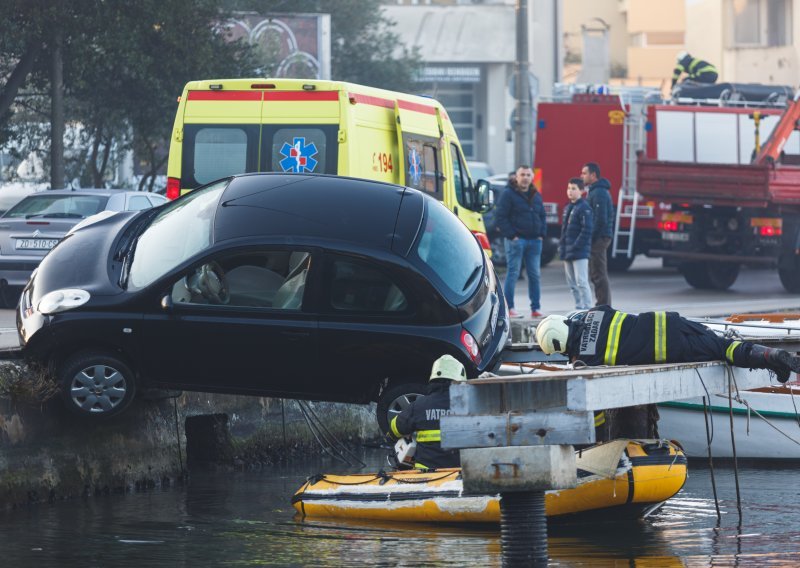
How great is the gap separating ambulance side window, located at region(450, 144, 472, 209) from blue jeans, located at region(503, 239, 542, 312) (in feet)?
2.55

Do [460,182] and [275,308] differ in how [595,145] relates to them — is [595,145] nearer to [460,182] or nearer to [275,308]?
[460,182]

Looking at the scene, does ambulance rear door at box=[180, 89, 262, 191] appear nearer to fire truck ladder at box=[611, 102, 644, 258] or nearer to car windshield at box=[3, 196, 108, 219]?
car windshield at box=[3, 196, 108, 219]

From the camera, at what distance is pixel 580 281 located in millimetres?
17391

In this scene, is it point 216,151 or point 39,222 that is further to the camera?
point 39,222

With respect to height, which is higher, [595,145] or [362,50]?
[362,50]

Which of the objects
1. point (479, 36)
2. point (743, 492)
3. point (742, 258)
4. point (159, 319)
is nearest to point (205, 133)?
point (159, 319)

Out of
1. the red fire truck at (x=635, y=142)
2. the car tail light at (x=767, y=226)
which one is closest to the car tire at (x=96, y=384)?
the red fire truck at (x=635, y=142)

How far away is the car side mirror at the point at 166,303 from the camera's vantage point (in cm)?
1073

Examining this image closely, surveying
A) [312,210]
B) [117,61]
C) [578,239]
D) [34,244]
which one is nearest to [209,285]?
[312,210]

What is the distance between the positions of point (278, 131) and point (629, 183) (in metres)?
10.4

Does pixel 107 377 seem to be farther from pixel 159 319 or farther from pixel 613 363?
pixel 613 363

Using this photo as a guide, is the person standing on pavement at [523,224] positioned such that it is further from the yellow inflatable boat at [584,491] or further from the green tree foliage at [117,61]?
the green tree foliage at [117,61]

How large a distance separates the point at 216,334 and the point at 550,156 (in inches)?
612

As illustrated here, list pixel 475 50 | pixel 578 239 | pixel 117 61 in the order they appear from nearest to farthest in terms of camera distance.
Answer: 1. pixel 578 239
2. pixel 117 61
3. pixel 475 50
